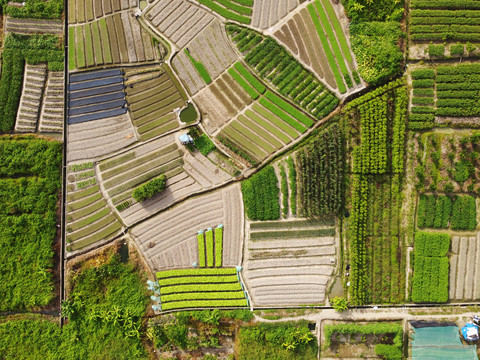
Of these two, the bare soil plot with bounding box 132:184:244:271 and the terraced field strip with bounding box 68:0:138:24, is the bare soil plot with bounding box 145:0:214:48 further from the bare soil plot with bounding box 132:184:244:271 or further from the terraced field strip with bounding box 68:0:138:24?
the bare soil plot with bounding box 132:184:244:271

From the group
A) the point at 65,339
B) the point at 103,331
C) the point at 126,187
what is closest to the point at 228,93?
the point at 126,187

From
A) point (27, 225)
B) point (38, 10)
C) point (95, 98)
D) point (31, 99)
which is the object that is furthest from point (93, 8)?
point (27, 225)

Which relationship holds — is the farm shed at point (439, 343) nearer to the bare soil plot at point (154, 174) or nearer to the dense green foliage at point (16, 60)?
the bare soil plot at point (154, 174)

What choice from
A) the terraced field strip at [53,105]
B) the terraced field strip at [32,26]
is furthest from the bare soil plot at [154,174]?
the terraced field strip at [32,26]

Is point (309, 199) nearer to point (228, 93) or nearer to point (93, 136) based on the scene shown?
point (228, 93)

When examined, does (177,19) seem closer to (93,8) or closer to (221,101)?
(93,8)

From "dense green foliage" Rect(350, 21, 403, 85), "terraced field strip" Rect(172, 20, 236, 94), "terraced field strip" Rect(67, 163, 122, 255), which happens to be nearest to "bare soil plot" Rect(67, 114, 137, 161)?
"terraced field strip" Rect(67, 163, 122, 255)

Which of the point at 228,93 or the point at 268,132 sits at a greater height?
the point at 228,93

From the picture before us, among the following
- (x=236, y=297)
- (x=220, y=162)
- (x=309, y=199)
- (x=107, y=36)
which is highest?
(x=107, y=36)
